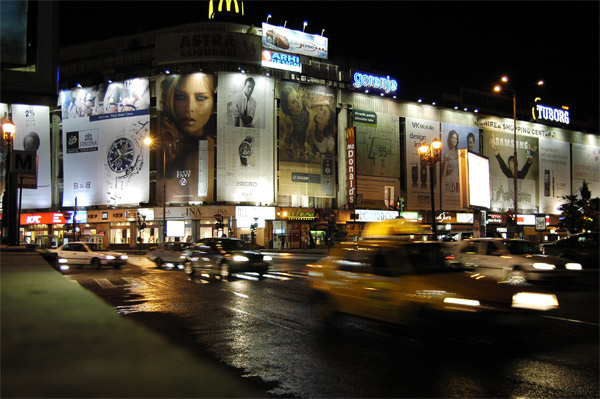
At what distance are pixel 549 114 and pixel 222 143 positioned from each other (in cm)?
5460

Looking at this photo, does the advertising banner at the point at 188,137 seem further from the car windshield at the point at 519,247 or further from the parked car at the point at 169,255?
the car windshield at the point at 519,247

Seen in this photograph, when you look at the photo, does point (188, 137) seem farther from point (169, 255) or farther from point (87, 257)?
point (87, 257)

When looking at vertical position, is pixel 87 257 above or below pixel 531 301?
below

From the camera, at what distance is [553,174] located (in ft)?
243

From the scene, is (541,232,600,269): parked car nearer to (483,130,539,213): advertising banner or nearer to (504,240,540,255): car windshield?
(504,240,540,255): car windshield

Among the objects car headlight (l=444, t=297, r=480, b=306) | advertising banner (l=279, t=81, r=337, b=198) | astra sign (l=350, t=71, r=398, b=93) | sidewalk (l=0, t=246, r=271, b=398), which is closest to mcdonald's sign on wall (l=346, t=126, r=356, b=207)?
advertising banner (l=279, t=81, r=337, b=198)

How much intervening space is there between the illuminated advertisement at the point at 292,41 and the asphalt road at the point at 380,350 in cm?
4601

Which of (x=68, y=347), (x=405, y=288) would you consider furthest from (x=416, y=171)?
(x=68, y=347)

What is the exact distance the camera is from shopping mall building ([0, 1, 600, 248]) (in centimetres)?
5131

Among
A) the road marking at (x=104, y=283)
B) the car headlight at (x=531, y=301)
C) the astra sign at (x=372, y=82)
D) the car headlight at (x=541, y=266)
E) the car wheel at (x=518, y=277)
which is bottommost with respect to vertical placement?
the road marking at (x=104, y=283)

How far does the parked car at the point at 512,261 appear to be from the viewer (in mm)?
13445

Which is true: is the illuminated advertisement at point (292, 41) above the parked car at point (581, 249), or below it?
above

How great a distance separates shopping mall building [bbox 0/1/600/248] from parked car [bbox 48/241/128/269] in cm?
2178

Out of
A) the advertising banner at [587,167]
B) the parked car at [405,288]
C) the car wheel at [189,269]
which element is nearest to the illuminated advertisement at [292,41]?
the car wheel at [189,269]
